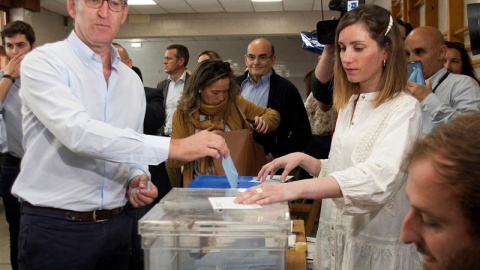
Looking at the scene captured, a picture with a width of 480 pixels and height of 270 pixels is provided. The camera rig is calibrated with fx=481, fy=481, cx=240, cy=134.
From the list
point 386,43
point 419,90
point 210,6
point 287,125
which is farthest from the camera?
point 210,6

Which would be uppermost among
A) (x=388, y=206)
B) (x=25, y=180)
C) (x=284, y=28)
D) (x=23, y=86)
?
(x=284, y=28)

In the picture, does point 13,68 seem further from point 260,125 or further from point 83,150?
point 83,150

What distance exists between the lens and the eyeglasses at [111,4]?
1.59m

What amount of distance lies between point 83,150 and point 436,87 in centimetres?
218

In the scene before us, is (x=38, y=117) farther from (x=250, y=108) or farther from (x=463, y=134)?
(x=250, y=108)

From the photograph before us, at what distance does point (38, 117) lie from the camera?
1.43 metres

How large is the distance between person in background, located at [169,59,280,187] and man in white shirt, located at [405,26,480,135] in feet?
2.85

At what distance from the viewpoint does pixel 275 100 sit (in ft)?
11.2

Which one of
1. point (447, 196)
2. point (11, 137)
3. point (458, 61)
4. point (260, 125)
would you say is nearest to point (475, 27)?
point (458, 61)

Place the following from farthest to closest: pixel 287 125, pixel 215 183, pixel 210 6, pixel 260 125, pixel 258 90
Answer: pixel 210 6, pixel 258 90, pixel 287 125, pixel 260 125, pixel 215 183

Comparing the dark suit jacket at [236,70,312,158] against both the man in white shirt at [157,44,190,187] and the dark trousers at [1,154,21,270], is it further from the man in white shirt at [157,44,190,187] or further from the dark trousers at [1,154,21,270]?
the dark trousers at [1,154,21,270]

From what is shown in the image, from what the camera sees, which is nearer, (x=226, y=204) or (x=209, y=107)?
(x=226, y=204)

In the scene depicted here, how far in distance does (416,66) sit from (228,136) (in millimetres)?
1020

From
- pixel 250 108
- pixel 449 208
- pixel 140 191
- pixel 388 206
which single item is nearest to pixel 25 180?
pixel 140 191
